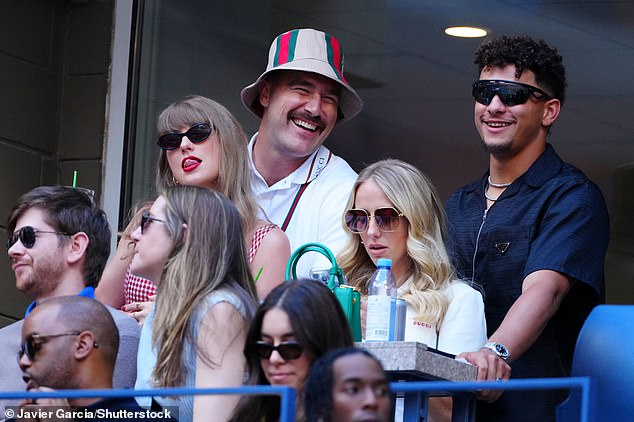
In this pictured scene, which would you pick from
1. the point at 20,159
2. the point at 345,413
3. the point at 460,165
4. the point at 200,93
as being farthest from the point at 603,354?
the point at 20,159

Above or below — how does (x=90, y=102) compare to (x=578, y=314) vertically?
above

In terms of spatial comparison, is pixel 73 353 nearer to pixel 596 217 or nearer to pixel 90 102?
pixel 596 217

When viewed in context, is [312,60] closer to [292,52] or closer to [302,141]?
[292,52]

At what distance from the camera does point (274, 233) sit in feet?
15.8

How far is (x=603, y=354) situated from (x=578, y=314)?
3.54 feet

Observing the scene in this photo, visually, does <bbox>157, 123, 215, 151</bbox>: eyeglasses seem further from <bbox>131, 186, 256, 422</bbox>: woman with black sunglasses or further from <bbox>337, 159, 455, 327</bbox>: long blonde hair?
<bbox>131, 186, 256, 422</bbox>: woman with black sunglasses

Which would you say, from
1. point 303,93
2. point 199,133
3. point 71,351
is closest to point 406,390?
point 71,351

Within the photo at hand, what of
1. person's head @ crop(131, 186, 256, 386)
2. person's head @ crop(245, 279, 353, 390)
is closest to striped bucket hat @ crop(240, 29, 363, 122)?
person's head @ crop(131, 186, 256, 386)

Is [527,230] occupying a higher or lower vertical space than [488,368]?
higher

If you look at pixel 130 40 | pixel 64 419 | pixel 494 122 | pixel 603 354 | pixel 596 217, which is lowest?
pixel 64 419

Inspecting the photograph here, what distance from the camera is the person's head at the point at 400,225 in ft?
14.9

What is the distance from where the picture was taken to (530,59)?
507 centimetres

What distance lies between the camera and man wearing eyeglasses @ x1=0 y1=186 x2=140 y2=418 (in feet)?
15.5

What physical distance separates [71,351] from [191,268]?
1.35 ft
